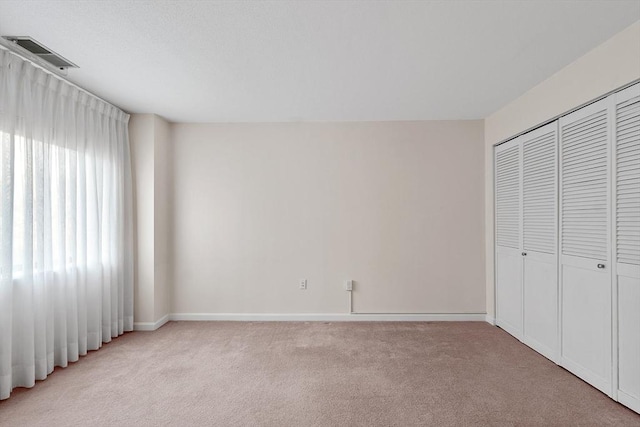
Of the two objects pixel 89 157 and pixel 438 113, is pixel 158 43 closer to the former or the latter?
pixel 89 157

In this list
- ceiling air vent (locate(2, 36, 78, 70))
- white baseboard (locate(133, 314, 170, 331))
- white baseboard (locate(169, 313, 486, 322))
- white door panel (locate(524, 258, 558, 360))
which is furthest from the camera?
white baseboard (locate(169, 313, 486, 322))

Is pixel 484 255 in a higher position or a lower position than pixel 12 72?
lower

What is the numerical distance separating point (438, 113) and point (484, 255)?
1.94 metres

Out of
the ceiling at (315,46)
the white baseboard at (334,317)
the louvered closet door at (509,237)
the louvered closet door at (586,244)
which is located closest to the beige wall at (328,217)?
the white baseboard at (334,317)

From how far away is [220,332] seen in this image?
4.23 metres

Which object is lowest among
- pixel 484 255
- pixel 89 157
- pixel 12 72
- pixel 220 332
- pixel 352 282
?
pixel 220 332

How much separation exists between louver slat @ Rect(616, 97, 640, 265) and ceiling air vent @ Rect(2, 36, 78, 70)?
167 inches

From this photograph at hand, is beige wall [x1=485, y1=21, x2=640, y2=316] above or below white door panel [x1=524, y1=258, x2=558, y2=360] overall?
above

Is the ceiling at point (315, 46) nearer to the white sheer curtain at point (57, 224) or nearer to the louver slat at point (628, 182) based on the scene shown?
the white sheer curtain at point (57, 224)

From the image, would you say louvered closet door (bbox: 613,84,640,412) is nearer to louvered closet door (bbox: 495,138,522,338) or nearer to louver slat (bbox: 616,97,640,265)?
louver slat (bbox: 616,97,640,265)

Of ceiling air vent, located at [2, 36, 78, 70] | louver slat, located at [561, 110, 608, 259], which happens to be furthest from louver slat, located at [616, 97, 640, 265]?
ceiling air vent, located at [2, 36, 78, 70]

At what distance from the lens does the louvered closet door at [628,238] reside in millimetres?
2439

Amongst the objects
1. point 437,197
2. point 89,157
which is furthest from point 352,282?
point 89,157

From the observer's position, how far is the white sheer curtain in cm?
270
